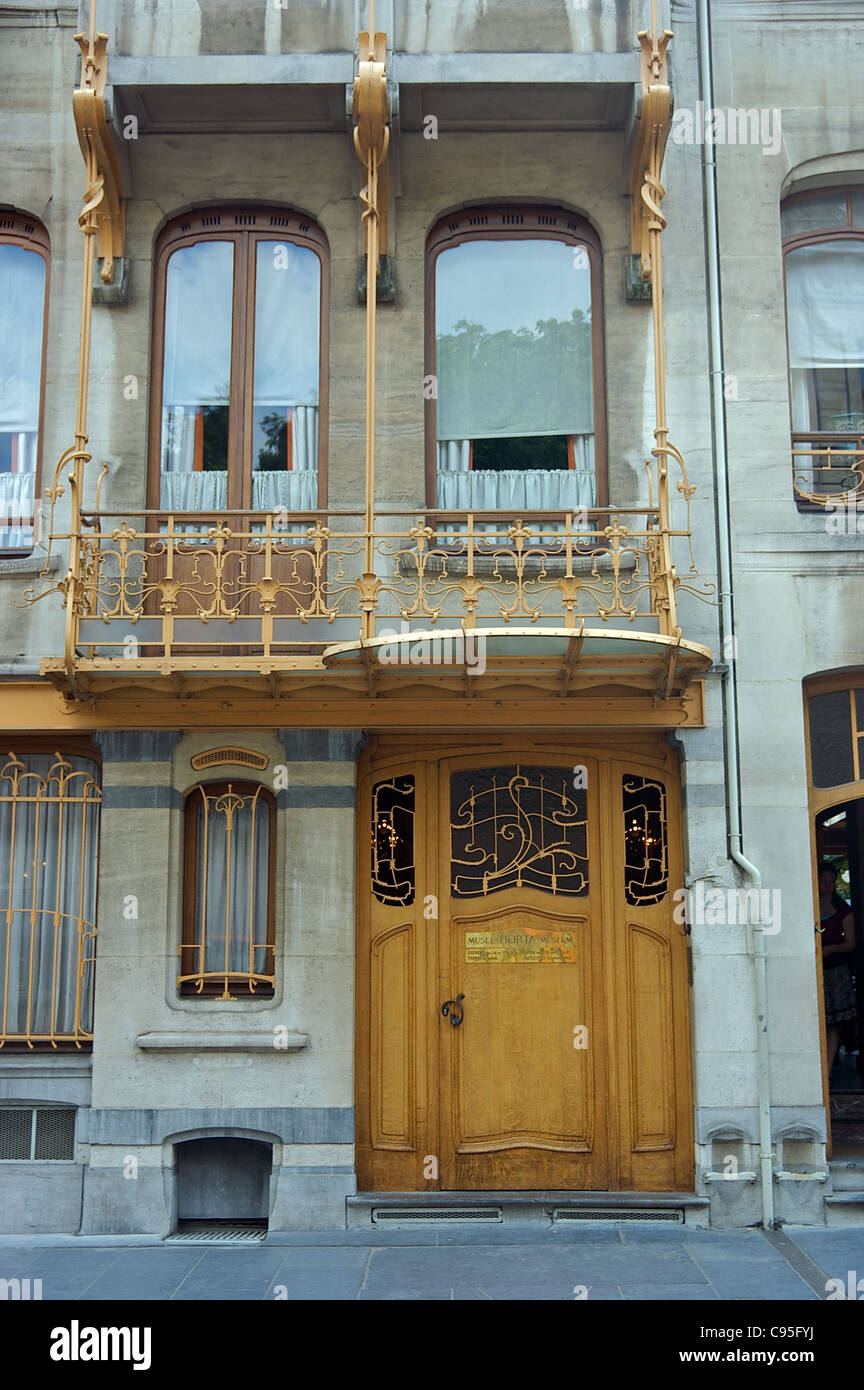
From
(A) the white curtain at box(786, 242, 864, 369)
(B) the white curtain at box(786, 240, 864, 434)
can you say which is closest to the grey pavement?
(B) the white curtain at box(786, 240, 864, 434)

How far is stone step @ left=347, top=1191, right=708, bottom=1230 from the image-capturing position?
9.56 m

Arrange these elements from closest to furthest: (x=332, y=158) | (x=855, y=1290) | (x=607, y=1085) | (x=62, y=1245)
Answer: (x=855, y=1290) < (x=62, y=1245) < (x=607, y=1085) < (x=332, y=158)

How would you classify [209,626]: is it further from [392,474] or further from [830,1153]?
[830,1153]

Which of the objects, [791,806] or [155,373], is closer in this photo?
[791,806]

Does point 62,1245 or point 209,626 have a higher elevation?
point 209,626

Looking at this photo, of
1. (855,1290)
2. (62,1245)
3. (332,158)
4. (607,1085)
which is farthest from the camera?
(332,158)

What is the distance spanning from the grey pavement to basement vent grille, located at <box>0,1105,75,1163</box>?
58 cm

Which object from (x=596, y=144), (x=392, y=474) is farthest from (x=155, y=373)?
(x=596, y=144)

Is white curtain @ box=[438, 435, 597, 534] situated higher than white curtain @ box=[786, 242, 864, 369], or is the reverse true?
white curtain @ box=[786, 242, 864, 369]

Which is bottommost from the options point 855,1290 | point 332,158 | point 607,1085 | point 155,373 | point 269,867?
point 855,1290

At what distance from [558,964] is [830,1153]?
2514 mm

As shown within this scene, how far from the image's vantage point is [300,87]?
1033 cm

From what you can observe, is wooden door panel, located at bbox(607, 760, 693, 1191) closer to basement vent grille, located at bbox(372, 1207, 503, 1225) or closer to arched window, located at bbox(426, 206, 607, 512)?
basement vent grille, located at bbox(372, 1207, 503, 1225)

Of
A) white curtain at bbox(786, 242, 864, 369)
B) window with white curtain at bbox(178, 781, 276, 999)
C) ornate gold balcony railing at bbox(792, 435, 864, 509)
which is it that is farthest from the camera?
white curtain at bbox(786, 242, 864, 369)
